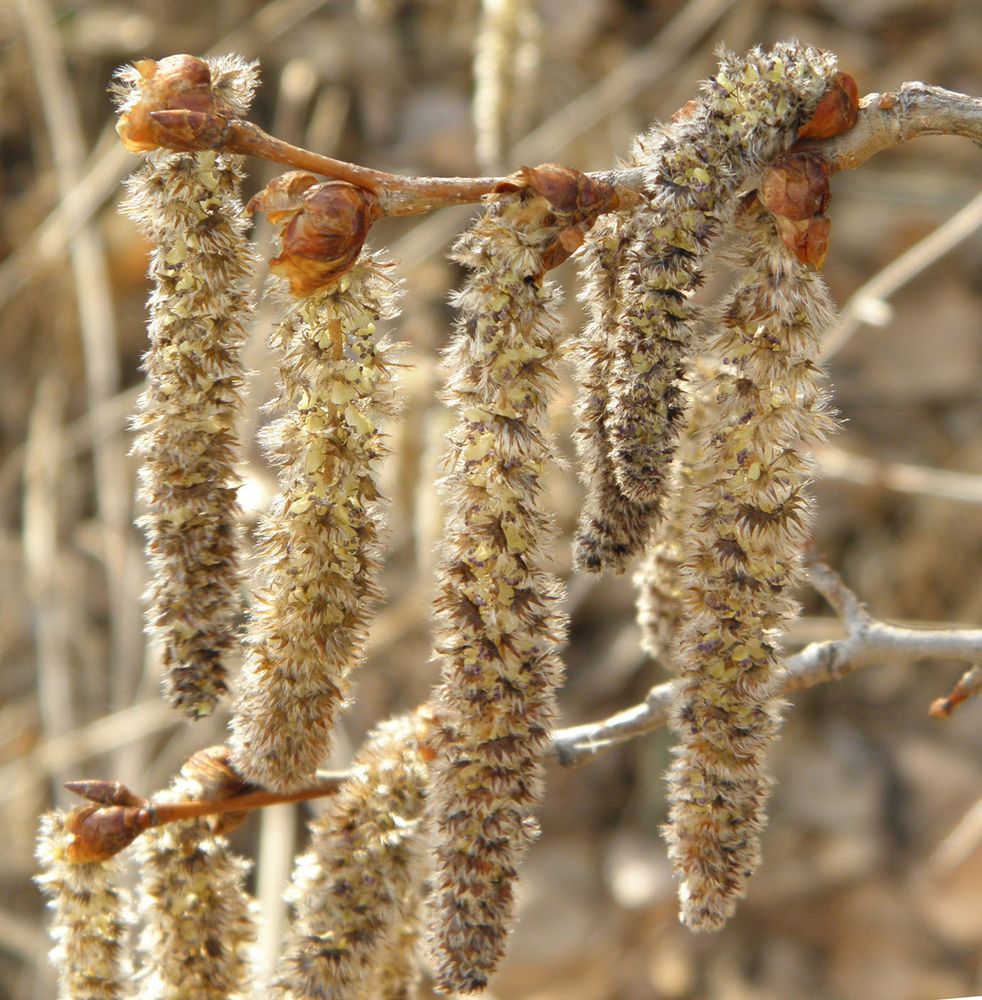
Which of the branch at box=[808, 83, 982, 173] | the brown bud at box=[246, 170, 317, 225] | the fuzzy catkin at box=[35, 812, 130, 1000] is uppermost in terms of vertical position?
the branch at box=[808, 83, 982, 173]

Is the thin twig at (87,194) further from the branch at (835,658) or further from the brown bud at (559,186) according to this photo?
the brown bud at (559,186)

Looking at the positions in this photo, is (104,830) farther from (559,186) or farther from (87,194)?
(87,194)

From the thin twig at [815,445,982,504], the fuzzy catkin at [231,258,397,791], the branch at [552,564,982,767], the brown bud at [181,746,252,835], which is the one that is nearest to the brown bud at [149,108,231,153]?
the fuzzy catkin at [231,258,397,791]

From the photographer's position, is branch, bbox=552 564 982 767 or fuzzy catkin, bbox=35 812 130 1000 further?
branch, bbox=552 564 982 767

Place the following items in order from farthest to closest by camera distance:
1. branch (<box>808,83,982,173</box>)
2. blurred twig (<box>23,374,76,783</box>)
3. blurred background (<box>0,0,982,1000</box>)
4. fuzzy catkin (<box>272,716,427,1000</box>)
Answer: blurred background (<box>0,0,982,1000</box>)
blurred twig (<box>23,374,76,783</box>)
fuzzy catkin (<box>272,716,427,1000</box>)
branch (<box>808,83,982,173</box>)

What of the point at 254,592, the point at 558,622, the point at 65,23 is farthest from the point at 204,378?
the point at 65,23

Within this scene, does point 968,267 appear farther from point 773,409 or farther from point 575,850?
point 773,409

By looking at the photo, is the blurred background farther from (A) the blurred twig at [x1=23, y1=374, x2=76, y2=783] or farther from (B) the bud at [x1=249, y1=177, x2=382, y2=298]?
(B) the bud at [x1=249, y1=177, x2=382, y2=298]

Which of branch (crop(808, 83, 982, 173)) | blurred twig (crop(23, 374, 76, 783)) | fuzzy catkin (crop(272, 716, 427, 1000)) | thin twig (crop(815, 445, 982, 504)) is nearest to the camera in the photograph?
branch (crop(808, 83, 982, 173))
